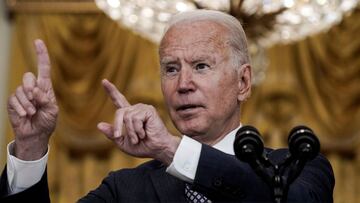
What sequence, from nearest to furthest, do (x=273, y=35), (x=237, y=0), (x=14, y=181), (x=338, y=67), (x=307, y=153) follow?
(x=307, y=153) < (x=14, y=181) < (x=237, y=0) < (x=273, y=35) < (x=338, y=67)

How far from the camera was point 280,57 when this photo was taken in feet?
20.1

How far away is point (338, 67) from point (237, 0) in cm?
212

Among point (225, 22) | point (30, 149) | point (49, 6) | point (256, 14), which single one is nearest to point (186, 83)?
point (225, 22)

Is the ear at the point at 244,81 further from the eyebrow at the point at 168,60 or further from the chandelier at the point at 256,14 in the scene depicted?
the chandelier at the point at 256,14

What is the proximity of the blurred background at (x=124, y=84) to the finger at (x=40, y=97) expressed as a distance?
3.60 m

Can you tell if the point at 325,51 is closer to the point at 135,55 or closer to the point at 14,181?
the point at 135,55

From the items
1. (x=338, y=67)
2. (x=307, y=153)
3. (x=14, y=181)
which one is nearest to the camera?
(x=307, y=153)

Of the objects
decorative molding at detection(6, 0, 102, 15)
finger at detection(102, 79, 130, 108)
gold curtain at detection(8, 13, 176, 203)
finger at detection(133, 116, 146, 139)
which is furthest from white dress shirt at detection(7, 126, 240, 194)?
decorative molding at detection(6, 0, 102, 15)

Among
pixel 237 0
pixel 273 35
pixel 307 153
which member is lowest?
pixel 273 35

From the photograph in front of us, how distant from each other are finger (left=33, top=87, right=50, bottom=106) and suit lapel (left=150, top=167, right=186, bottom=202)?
1.38ft

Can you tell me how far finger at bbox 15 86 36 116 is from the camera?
2.31 m

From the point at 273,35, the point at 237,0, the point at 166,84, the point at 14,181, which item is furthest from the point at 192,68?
the point at 273,35

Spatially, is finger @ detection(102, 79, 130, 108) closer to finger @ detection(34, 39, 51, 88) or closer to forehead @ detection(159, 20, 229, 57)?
finger @ detection(34, 39, 51, 88)

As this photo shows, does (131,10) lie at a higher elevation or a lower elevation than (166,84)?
lower
